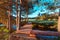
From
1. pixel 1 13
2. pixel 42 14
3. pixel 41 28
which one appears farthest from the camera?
pixel 42 14

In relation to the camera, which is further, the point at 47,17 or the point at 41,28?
the point at 47,17

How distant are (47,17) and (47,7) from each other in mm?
1542

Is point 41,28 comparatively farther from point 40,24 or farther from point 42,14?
point 42,14

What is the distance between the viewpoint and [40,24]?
1076 cm

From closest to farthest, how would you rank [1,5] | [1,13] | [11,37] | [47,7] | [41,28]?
[1,5] → [1,13] → [11,37] → [41,28] → [47,7]

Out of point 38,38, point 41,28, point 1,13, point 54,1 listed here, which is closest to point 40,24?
point 41,28

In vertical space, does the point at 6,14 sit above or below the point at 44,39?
above

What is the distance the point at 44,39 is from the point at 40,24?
339cm

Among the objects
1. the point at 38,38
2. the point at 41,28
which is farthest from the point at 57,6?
the point at 38,38

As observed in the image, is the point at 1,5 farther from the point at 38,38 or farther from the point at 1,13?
the point at 38,38

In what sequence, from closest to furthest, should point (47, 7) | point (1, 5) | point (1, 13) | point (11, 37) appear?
point (1, 5) → point (1, 13) → point (11, 37) → point (47, 7)

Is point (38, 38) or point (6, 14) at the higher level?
point (6, 14)

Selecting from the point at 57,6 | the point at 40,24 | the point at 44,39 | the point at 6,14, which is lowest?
the point at 44,39

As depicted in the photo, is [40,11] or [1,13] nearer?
[1,13]
